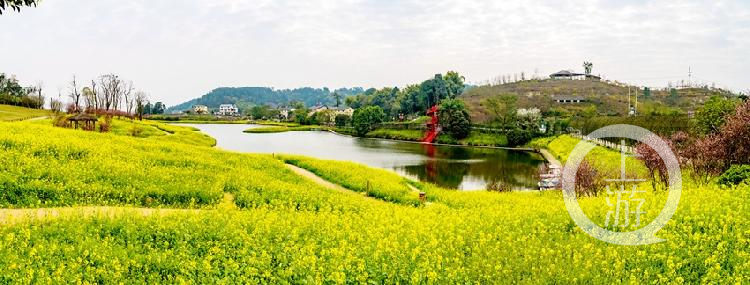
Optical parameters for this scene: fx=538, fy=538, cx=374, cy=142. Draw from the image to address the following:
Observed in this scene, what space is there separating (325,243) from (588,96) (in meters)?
144

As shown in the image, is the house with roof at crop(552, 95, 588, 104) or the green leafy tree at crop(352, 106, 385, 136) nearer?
the green leafy tree at crop(352, 106, 385, 136)

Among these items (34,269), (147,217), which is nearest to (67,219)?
(147,217)

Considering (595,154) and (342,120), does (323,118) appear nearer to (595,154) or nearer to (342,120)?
(342,120)

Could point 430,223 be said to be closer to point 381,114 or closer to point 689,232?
point 689,232

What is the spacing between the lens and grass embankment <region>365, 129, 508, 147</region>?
87.3 m

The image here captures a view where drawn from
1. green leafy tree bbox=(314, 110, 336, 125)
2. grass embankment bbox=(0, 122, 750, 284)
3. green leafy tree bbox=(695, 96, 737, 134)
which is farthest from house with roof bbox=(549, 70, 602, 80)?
grass embankment bbox=(0, 122, 750, 284)

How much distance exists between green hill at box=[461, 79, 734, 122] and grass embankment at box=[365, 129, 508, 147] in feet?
73.2

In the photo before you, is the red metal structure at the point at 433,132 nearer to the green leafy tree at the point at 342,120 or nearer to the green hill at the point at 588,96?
the green hill at the point at 588,96

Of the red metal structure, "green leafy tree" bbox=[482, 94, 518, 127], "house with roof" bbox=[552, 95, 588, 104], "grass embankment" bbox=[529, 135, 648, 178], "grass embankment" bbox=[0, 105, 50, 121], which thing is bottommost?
"grass embankment" bbox=[529, 135, 648, 178]

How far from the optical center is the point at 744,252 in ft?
32.7

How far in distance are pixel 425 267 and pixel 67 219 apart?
322 inches

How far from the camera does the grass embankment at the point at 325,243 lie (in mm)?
9180

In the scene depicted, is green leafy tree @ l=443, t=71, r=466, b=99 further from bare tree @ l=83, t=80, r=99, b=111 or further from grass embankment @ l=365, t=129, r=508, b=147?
bare tree @ l=83, t=80, r=99, b=111

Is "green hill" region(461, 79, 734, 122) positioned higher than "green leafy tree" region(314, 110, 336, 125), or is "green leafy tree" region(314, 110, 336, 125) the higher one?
"green hill" region(461, 79, 734, 122)
